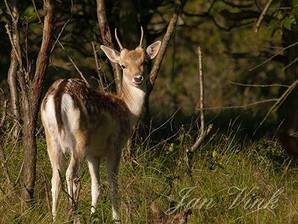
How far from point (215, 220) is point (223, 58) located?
1008cm

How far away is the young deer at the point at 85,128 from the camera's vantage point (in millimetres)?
7109

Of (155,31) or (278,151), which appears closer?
(278,151)

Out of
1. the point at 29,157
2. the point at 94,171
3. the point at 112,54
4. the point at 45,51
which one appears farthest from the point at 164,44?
the point at 29,157

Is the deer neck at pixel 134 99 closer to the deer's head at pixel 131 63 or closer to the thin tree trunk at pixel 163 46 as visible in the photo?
the deer's head at pixel 131 63

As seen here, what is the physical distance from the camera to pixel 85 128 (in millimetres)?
7309

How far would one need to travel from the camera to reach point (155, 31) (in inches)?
513

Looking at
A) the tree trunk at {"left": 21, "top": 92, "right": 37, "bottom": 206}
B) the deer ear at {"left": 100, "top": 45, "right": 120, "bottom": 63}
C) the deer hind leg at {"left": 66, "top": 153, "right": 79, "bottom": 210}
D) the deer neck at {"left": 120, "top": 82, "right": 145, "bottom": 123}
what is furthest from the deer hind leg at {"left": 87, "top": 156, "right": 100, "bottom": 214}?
the deer ear at {"left": 100, "top": 45, "right": 120, "bottom": 63}

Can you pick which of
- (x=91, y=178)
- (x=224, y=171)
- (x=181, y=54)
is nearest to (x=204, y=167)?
(x=224, y=171)

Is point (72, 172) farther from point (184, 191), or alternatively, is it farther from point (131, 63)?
point (131, 63)

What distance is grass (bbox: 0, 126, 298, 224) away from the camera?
6652 millimetres

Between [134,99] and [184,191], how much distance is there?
153 centimetres

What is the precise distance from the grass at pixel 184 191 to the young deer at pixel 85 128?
139 mm

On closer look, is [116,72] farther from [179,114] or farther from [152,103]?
[152,103]

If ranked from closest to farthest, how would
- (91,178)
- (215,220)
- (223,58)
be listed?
(215,220) → (91,178) → (223,58)
